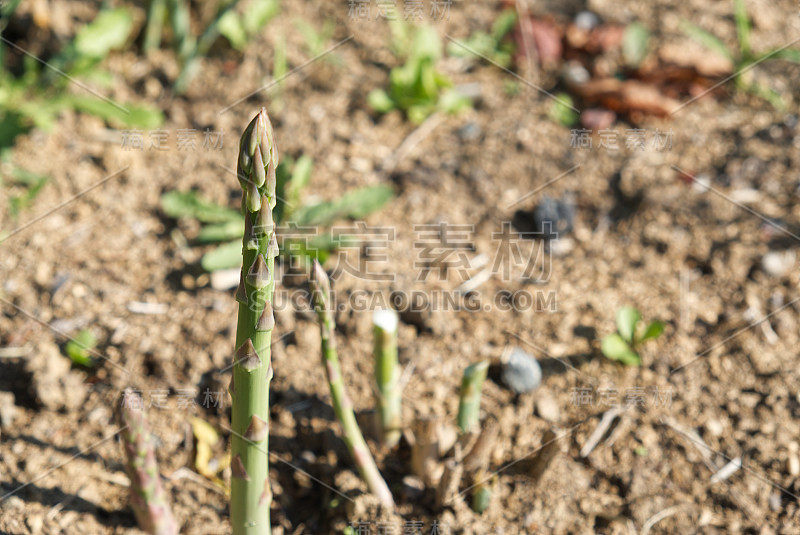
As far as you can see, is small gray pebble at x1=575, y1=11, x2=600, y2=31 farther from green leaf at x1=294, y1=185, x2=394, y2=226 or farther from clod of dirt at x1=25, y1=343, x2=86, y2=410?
clod of dirt at x1=25, y1=343, x2=86, y2=410

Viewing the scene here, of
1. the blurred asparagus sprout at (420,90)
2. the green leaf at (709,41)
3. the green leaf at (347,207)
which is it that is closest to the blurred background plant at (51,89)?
the green leaf at (347,207)

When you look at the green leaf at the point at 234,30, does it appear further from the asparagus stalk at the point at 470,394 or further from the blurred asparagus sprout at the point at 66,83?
the asparagus stalk at the point at 470,394

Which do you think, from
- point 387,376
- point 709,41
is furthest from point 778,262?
point 387,376

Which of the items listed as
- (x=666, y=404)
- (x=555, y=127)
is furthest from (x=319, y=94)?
(x=666, y=404)

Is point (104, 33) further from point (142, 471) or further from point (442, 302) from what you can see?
point (142, 471)

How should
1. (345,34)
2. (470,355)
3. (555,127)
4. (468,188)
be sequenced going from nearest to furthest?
(470,355), (468,188), (555,127), (345,34)

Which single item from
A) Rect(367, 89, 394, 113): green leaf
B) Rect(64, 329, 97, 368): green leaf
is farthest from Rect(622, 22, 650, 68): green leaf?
Rect(64, 329, 97, 368): green leaf

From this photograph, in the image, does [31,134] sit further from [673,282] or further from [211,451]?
[673,282]
